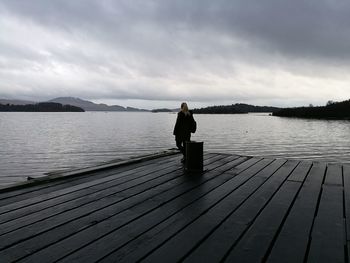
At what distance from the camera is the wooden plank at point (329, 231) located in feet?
10.7

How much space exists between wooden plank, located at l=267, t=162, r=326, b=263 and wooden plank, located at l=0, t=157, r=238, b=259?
1.90 metres

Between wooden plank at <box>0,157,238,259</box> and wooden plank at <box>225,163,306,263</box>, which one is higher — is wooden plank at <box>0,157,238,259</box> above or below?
above

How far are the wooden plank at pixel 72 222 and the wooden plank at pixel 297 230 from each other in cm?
190

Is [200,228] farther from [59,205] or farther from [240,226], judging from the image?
[59,205]

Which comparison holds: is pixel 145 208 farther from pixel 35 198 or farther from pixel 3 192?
pixel 3 192

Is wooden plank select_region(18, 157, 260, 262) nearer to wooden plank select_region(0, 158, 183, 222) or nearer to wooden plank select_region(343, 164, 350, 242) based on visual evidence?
wooden plank select_region(0, 158, 183, 222)

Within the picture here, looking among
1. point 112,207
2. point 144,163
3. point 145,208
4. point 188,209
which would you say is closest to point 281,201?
point 188,209

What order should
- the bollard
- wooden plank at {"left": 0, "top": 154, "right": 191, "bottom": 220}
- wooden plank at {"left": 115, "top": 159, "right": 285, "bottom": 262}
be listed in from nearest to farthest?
wooden plank at {"left": 115, "top": 159, "right": 285, "bottom": 262} < wooden plank at {"left": 0, "top": 154, "right": 191, "bottom": 220} < the bollard

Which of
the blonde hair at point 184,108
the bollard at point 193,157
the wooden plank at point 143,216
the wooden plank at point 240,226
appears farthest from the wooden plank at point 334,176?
the blonde hair at point 184,108

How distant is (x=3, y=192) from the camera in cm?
559

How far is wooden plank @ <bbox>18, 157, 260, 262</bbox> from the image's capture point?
11.0ft

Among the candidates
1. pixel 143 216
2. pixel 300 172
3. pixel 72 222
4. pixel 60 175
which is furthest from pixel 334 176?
pixel 60 175

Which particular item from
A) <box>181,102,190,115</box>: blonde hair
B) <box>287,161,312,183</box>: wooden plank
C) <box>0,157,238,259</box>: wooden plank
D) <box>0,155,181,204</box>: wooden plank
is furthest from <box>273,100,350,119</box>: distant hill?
<box>0,157,238,259</box>: wooden plank

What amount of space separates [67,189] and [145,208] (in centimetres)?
190
